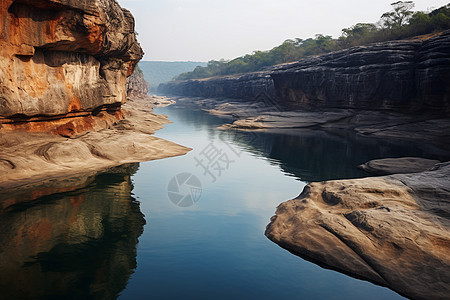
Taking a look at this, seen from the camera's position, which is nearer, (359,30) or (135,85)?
(359,30)

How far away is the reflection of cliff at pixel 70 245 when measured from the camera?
654 cm

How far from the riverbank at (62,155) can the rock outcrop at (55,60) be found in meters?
1.21

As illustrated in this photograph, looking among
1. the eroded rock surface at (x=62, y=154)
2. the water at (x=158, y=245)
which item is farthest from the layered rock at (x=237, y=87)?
the water at (x=158, y=245)

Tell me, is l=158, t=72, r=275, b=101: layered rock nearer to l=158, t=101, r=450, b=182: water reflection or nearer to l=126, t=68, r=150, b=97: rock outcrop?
l=126, t=68, r=150, b=97: rock outcrop

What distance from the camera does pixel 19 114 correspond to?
49.9 ft

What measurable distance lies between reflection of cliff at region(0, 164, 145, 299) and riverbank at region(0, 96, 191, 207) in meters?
1.59

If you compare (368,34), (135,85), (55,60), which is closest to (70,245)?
(55,60)

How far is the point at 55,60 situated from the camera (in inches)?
679

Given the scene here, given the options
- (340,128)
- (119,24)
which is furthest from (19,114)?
(340,128)

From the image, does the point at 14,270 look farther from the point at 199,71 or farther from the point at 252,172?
the point at 199,71

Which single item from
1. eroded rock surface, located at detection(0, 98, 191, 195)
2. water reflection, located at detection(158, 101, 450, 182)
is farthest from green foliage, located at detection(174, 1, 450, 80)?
eroded rock surface, located at detection(0, 98, 191, 195)

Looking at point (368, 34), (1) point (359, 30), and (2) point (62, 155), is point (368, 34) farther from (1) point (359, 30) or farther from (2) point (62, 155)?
(2) point (62, 155)

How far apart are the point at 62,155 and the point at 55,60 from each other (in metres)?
5.73

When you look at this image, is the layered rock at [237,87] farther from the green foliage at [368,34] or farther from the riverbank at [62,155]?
the riverbank at [62,155]
